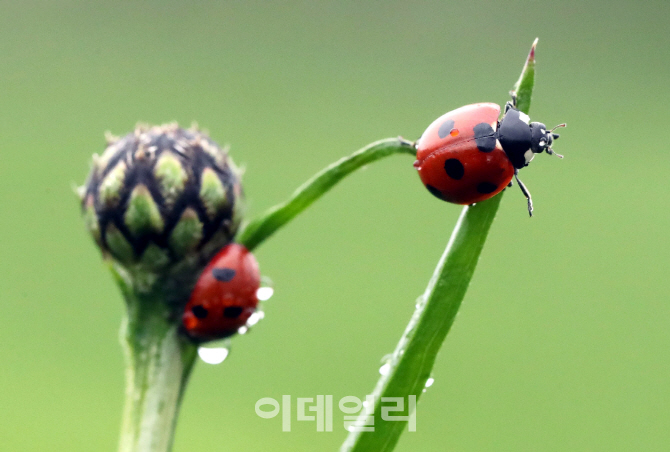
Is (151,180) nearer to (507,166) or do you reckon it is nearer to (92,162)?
(92,162)

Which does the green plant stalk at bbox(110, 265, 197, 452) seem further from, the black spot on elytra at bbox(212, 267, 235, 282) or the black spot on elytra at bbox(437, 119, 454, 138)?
the black spot on elytra at bbox(437, 119, 454, 138)

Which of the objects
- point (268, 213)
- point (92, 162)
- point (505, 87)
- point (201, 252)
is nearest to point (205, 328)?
point (201, 252)

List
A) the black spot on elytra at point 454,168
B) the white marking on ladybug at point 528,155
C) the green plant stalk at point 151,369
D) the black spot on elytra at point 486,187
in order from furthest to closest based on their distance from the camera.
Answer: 1. the white marking on ladybug at point 528,155
2. the black spot on elytra at point 454,168
3. the black spot on elytra at point 486,187
4. the green plant stalk at point 151,369

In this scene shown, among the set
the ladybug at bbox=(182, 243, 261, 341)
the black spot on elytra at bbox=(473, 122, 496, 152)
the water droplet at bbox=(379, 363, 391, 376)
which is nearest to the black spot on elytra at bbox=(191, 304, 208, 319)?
the ladybug at bbox=(182, 243, 261, 341)

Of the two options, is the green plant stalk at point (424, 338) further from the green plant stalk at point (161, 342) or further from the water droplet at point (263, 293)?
the water droplet at point (263, 293)

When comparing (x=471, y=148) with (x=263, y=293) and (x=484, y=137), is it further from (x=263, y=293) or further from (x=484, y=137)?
(x=263, y=293)

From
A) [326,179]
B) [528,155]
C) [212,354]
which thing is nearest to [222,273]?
[212,354]

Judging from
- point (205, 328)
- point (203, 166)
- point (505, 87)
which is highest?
point (505, 87)

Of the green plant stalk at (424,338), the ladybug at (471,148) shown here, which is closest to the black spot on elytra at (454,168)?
the ladybug at (471,148)
